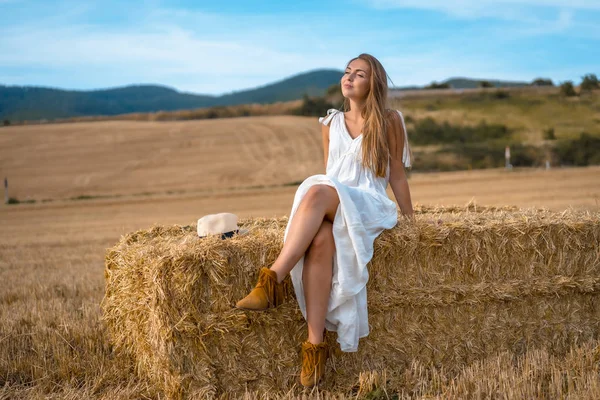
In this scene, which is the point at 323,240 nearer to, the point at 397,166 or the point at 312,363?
the point at 312,363

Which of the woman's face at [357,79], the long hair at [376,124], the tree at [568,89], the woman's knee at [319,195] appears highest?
the tree at [568,89]

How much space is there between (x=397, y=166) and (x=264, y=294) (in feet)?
5.20

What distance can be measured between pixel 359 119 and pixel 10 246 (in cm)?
934

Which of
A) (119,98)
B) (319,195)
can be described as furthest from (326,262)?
(119,98)

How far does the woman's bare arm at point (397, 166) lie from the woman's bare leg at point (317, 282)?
3.17 feet

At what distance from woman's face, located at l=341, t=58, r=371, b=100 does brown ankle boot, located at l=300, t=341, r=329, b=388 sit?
6.08 ft

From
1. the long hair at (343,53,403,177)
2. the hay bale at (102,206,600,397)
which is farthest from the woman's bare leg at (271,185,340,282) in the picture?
the long hair at (343,53,403,177)

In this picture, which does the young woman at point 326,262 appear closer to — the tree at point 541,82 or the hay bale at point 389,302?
the hay bale at point 389,302

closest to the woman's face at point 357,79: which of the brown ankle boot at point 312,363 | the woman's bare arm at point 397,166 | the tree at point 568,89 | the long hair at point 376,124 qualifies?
the long hair at point 376,124

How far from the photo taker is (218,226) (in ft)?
14.5

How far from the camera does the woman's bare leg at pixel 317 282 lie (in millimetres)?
4020

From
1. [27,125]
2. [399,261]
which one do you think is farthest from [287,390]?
[27,125]

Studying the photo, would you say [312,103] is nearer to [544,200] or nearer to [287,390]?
[544,200]

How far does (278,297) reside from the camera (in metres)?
3.93
